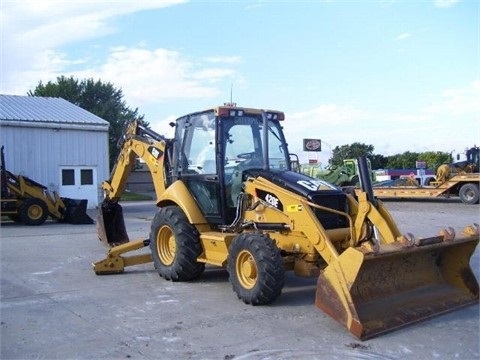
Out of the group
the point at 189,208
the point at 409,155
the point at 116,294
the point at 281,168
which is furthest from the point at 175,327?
the point at 409,155

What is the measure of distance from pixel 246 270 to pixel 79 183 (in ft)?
63.0

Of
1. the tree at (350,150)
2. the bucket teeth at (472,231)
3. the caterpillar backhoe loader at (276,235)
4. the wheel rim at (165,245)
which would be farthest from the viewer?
the tree at (350,150)

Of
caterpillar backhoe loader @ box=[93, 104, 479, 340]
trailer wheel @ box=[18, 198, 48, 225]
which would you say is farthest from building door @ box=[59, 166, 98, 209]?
caterpillar backhoe loader @ box=[93, 104, 479, 340]

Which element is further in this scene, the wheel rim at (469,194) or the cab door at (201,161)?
the wheel rim at (469,194)

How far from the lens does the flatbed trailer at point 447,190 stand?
24948mm

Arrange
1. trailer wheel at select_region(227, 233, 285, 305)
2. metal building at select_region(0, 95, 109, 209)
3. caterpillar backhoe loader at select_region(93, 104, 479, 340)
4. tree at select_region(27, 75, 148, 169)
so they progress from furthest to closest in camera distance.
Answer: tree at select_region(27, 75, 148, 169), metal building at select_region(0, 95, 109, 209), trailer wheel at select_region(227, 233, 285, 305), caterpillar backhoe loader at select_region(93, 104, 479, 340)

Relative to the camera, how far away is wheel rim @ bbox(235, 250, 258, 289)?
694cm

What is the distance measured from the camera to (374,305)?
20.4 ft

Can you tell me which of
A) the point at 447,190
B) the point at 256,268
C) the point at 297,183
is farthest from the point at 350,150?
the point at 256,268

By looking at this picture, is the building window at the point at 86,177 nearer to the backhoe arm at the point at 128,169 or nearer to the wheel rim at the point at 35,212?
the wheel rim at the point at 35,212

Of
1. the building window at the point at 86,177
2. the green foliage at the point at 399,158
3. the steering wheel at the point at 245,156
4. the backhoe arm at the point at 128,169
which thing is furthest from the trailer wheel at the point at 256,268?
the green foliage at the point at 399,158

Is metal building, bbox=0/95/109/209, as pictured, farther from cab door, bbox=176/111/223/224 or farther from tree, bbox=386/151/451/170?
tree, bbox=386/151/451/170

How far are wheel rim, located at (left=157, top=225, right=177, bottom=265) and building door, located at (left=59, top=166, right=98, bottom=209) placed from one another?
16460 mm

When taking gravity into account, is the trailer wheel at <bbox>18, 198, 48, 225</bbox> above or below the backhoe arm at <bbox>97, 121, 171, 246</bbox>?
below
